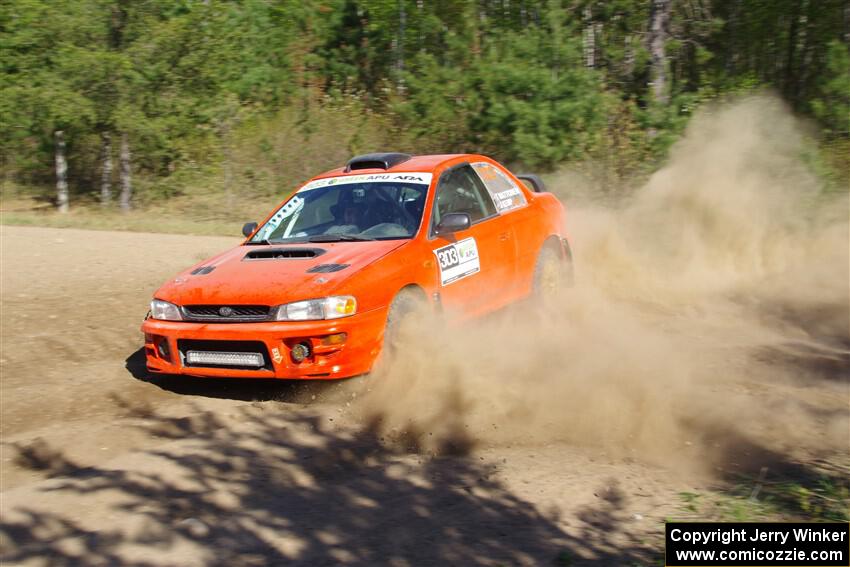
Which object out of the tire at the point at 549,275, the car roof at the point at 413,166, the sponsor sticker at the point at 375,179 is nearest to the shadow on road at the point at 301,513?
the sponsor sticker at the point at 375,179

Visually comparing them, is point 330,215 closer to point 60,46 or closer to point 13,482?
point 13,482

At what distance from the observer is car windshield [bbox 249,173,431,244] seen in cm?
750

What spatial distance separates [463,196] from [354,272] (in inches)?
76.9

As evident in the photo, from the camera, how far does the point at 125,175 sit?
21719 mm

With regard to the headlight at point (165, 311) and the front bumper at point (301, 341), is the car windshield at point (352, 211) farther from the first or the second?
the headlight at point (165, 311)

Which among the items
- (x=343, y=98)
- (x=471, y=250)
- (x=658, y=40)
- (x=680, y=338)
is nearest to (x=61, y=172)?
(x=343, y=98)

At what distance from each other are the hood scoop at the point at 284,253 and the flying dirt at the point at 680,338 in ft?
3.30

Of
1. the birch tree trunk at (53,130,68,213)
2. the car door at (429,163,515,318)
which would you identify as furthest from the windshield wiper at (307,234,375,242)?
the birch tree trunk at (53,130,68,213)

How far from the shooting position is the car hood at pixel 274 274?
254 inches

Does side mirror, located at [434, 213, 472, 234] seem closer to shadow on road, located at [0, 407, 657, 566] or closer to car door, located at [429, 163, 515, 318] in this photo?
car door, located at [429, 163, 515, 318]

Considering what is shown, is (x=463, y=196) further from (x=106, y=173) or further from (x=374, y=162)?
(x=106, y=173)

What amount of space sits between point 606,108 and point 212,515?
601 inches

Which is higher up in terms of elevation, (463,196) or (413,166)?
(413,166)

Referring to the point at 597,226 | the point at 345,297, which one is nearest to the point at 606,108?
the point at 597,226
